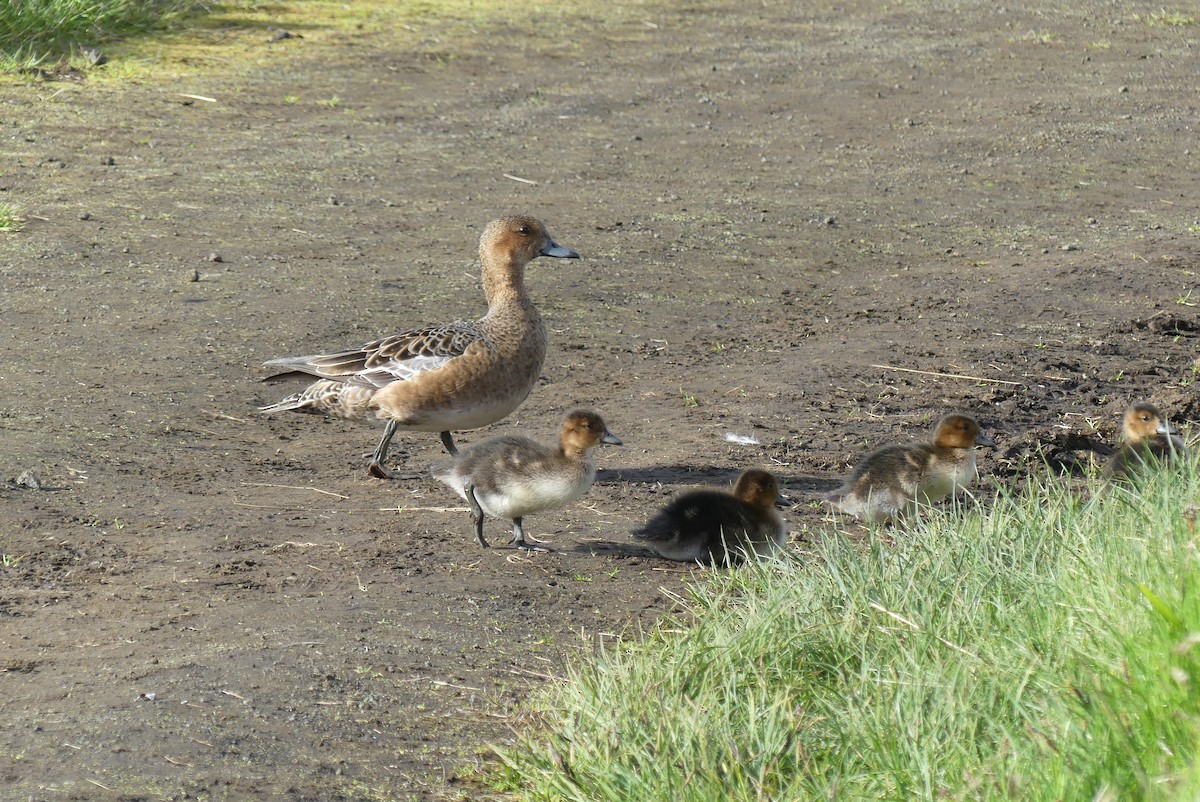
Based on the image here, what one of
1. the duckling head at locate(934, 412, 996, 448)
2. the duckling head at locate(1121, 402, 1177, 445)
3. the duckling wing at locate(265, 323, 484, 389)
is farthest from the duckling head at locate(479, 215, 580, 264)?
the duckling head at locate(1121, 402, 1177, 445)

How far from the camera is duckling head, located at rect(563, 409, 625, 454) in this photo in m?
→ 6.24

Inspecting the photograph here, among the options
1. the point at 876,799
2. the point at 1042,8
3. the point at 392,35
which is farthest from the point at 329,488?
the point at 1042,8

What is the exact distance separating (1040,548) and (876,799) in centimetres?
156

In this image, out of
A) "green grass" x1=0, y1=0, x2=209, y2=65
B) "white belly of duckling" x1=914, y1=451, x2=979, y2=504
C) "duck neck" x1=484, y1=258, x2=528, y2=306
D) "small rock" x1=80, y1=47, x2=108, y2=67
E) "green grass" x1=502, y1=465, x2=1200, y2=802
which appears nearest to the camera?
"green grass" x1=502, y1=465, x2=1200, y2=802

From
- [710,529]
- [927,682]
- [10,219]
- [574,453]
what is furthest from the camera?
[10,219]

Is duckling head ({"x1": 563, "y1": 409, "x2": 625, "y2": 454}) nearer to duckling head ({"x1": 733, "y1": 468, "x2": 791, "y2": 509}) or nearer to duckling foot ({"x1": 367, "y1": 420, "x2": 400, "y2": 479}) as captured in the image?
duckling head ({"x1": 733, "y1": 468, "x2": 791, "y2": 509})

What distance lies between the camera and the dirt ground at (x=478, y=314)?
491cm

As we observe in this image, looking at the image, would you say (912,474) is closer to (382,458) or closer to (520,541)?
(520,541)

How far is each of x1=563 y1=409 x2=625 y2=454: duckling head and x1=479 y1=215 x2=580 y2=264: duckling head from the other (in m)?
1.85

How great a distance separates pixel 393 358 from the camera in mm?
7246

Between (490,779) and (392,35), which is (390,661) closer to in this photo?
(490,779)

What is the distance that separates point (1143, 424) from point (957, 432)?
0.92 meters

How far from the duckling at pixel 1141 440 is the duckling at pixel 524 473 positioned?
215 centimetres

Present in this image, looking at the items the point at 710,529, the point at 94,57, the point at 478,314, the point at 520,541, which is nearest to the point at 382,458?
the point at 520,541
